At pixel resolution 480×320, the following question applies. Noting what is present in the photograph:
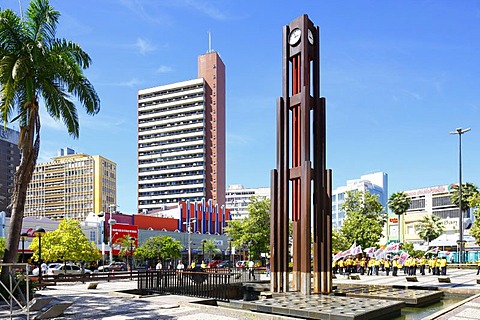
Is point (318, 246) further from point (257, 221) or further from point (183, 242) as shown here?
point (183, 242)

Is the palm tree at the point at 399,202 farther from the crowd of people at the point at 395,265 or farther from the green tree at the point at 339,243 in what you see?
the crowd of people at the point at 395,265

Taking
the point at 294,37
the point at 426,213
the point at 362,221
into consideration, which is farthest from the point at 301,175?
the point at 426,213

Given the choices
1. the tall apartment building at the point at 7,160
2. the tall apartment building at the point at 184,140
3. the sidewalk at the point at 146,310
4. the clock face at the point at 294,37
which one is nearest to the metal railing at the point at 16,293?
the sidewalk at the point at 146,310

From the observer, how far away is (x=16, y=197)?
69.1 ft

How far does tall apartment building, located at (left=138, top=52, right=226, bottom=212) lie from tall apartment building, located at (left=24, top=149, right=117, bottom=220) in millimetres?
9764

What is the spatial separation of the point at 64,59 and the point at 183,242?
63220 mm

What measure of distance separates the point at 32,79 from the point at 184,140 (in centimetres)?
11150

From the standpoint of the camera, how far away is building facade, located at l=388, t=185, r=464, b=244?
97.5 meters

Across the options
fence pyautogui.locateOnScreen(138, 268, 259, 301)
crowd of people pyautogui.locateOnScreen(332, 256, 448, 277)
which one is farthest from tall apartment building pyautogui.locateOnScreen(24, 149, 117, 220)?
fence pyautogui.locateOnScreen(138, 268, 259, 301)

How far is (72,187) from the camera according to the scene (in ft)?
446

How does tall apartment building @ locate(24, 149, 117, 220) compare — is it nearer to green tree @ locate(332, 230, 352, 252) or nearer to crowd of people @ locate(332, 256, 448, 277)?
green tree @ locate(332, 230, 352, 252)

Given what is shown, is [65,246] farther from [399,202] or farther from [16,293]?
[399,202]

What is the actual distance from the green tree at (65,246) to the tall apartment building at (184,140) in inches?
3082

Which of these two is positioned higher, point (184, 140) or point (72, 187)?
point (184, 140)
